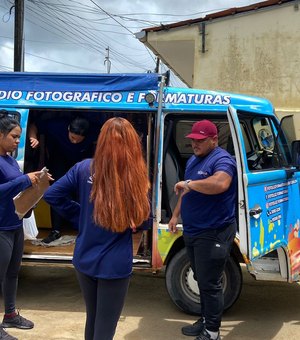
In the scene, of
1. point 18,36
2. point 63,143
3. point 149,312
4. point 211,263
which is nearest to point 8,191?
point 211,263

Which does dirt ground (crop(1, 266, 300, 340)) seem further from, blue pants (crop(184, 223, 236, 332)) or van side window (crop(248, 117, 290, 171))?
van side window (crop(248, 117, 290, 171))

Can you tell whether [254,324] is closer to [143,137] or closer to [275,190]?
[275,190]

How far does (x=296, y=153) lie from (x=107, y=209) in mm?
2622

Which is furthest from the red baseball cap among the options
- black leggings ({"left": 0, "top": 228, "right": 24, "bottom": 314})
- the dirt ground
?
the dirt ground

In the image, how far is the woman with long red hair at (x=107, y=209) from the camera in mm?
2391

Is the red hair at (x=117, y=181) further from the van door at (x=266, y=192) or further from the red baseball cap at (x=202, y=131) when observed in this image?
the van door at (x=266, y=192)

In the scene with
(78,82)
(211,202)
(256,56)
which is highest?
(256,56)

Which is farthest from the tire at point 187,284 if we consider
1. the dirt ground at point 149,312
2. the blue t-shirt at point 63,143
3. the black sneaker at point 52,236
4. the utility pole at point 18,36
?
the utility pole at point 18,36

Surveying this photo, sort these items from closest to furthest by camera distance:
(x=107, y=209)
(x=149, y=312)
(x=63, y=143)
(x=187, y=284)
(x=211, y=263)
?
(x=107, y=209) → (x=211, y=263) → (x=187, y=284) → (x=149, y=312) → (x=63, y=143)

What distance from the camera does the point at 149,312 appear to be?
15.7 feet

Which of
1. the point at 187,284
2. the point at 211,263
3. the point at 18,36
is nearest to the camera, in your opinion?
the point at 211,263

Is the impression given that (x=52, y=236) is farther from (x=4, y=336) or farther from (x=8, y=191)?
(x=8, y=191)

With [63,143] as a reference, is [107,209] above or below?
below

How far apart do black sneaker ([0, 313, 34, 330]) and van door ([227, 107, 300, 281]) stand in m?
2.09
